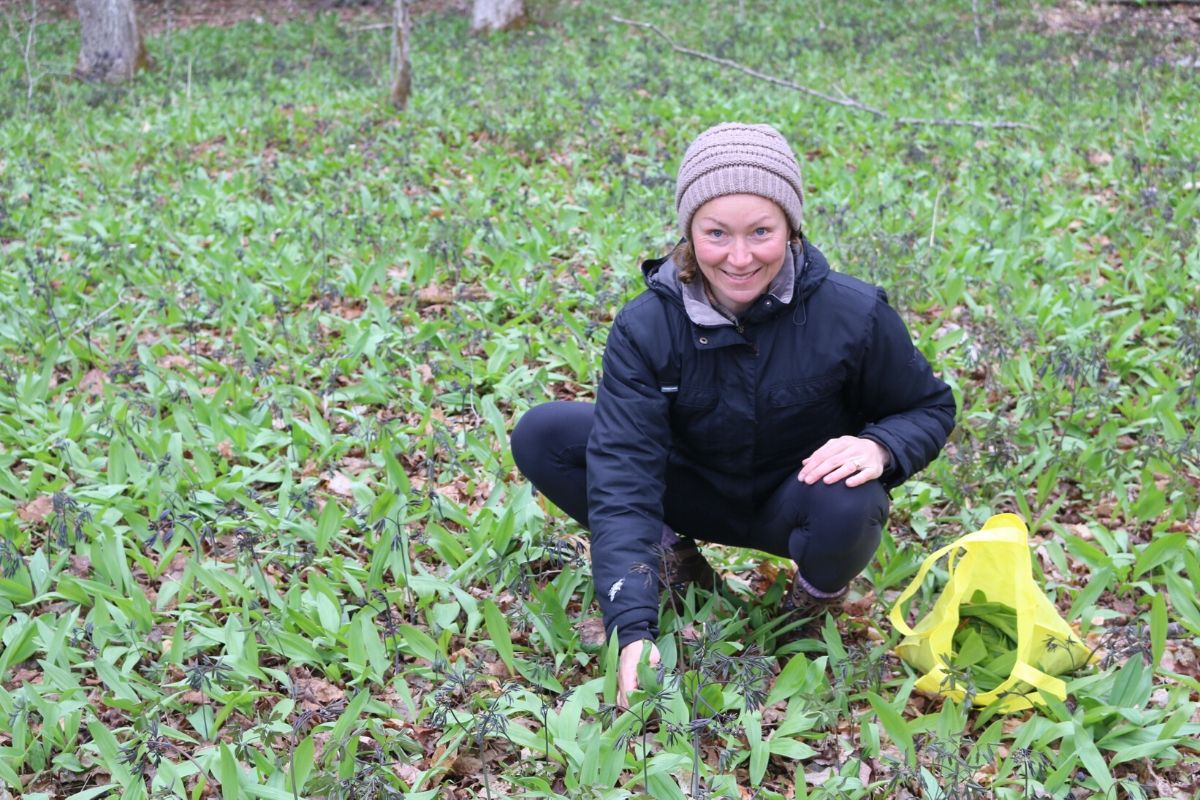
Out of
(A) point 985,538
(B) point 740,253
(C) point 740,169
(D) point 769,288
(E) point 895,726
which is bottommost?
(E) point 895,726

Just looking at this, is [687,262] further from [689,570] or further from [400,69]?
[400,69]

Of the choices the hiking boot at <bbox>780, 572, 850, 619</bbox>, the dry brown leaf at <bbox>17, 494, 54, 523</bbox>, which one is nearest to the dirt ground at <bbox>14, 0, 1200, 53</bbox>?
the dry brown leaf at <bbox>17, 494, 54, 523</bbox>

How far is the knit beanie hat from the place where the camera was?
2.53 metres

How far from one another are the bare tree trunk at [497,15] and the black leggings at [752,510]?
11839 mm

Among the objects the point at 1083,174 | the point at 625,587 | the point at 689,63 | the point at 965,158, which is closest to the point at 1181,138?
the point at 1083,174

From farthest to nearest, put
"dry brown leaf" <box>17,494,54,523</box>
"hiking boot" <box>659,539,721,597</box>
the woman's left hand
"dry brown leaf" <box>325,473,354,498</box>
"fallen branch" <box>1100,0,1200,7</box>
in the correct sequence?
1. "fallen branch" <box>1100,0,1200,7</box>
2. "dry brown leaf" <box>325,473,354,498</box>
3. "dry brown leaf" <box>17,494,54,523</box>
4. "hiking boot" <box>659,539,721,597</box>
5. the woman's left hand

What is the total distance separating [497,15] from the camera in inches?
546

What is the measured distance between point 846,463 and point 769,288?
0.47 metres

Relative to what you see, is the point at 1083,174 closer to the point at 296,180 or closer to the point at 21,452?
the point at 296,180

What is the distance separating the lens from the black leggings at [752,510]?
2646mm

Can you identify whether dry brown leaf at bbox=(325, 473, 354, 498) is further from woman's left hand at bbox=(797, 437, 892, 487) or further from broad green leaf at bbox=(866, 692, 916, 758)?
broad green leaf at bbox=(866, 692, 916, 758)

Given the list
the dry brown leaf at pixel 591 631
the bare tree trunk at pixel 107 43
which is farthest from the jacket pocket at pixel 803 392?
the bare tree trunk at pixel 107 43

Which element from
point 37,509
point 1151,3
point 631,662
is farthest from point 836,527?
point 1151,3

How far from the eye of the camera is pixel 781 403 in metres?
2.74
